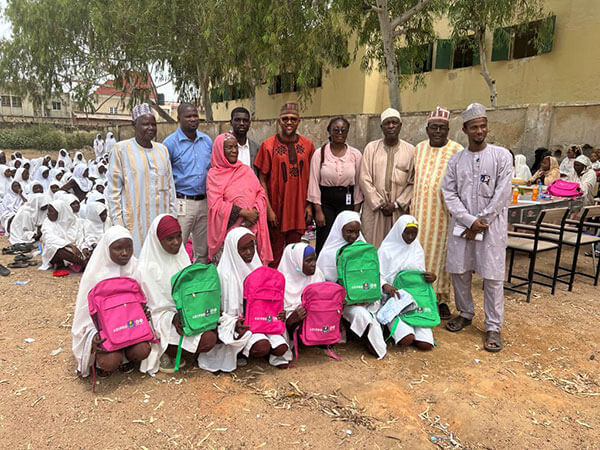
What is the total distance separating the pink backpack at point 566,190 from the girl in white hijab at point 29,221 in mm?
8209

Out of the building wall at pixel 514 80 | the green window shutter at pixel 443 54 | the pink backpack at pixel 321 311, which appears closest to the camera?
the pink backpack at pixel 321 311

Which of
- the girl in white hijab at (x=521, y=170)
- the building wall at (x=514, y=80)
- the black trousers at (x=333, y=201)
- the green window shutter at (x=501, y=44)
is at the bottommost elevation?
→ the black trousers at (x=333, y=201)

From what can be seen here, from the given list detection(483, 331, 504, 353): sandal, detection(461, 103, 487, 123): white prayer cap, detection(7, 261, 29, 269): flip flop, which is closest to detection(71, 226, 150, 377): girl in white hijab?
detection(483, 331, 504, 353): sandal

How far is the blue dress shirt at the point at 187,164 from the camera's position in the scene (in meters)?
4.09

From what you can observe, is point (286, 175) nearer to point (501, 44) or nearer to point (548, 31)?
point (548, 31)

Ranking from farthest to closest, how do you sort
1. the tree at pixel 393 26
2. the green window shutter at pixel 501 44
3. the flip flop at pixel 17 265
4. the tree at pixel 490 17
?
the green window shutter at pixel 501 44 → the tree at pixel 490 17 → the tree at pixel 393 26 → the flip flop at pixel 17 265

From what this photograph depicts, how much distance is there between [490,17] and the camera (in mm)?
11602

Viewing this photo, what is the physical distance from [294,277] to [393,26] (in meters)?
9.21

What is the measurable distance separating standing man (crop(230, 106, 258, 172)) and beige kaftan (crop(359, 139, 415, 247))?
116cm

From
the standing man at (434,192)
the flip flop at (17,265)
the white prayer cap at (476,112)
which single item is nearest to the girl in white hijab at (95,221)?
the flip flop at (17,265)

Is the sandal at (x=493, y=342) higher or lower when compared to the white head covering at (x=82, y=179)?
lower

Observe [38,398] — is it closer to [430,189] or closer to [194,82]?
[430,189]

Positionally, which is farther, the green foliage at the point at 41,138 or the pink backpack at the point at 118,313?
the green foliage at the point at 41,138

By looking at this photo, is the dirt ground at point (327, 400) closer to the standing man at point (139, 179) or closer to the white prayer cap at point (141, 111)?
the standing man at point (139, 179)
